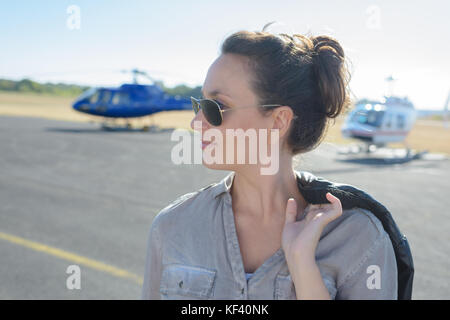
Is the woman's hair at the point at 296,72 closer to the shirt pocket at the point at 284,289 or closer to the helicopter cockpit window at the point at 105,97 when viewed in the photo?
the shirt pocket at the point at 284,289

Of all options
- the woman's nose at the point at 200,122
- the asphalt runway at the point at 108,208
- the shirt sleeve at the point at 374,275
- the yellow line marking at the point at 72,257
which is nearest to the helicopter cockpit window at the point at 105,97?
the asphalt runway at the point at 108,208

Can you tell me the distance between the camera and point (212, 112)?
160 cm

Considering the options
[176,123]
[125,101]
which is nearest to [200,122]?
[125,101]

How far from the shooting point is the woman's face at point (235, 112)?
1.59m

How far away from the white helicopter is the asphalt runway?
239cm

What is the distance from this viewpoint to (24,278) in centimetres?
414

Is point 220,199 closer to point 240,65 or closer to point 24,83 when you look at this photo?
point 240,65

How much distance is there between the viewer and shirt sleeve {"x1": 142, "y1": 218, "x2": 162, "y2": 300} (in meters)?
1.62

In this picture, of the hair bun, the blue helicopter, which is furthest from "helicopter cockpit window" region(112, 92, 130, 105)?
the hair bun

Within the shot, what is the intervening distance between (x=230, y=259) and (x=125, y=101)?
865 inches

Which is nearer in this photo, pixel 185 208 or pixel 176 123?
pixel 185 208

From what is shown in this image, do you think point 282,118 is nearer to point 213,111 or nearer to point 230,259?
point 213,111
